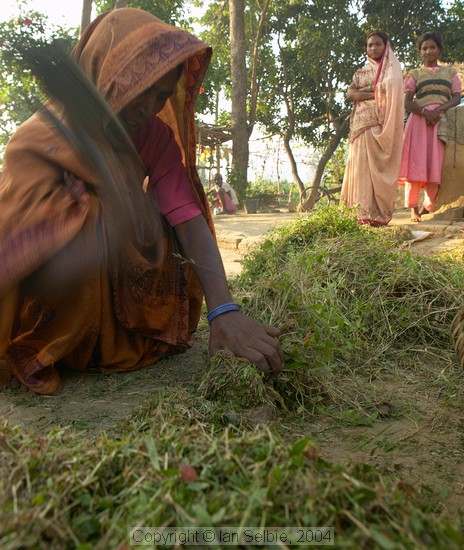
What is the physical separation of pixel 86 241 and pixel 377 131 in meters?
5.03

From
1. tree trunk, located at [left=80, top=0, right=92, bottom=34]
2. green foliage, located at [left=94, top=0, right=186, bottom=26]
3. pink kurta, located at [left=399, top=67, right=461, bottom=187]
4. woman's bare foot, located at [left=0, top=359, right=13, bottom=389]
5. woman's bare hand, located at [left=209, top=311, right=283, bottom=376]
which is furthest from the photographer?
green foliage, located at [left=94, top=0, right=186, bottom=26]

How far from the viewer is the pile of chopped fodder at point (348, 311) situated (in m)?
2.23

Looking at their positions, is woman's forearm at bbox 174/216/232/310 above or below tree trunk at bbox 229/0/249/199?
below

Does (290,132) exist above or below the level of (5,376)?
above

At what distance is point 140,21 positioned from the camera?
2.33 meters

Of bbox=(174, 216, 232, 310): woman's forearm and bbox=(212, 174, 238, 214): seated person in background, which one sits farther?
bbox=(212, 174, 238, 214): seated person in background

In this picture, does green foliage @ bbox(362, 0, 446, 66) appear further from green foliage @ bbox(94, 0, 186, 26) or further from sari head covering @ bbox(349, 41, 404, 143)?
sari head covering @ bbox(349, 41, 404, 143)

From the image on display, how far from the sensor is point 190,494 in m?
1.02

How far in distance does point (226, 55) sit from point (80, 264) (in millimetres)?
16160

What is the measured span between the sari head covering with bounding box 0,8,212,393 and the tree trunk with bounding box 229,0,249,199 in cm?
1129

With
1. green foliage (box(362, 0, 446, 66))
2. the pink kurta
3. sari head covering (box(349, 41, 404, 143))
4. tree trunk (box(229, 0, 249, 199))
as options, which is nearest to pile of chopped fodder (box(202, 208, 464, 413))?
sari head covering (box(349, 41, 404, 143))

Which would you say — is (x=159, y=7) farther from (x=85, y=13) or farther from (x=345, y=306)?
(x=345, y=306)

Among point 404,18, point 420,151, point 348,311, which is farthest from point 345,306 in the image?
point 404,18

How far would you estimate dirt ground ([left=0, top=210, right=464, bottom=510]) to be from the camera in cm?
169
